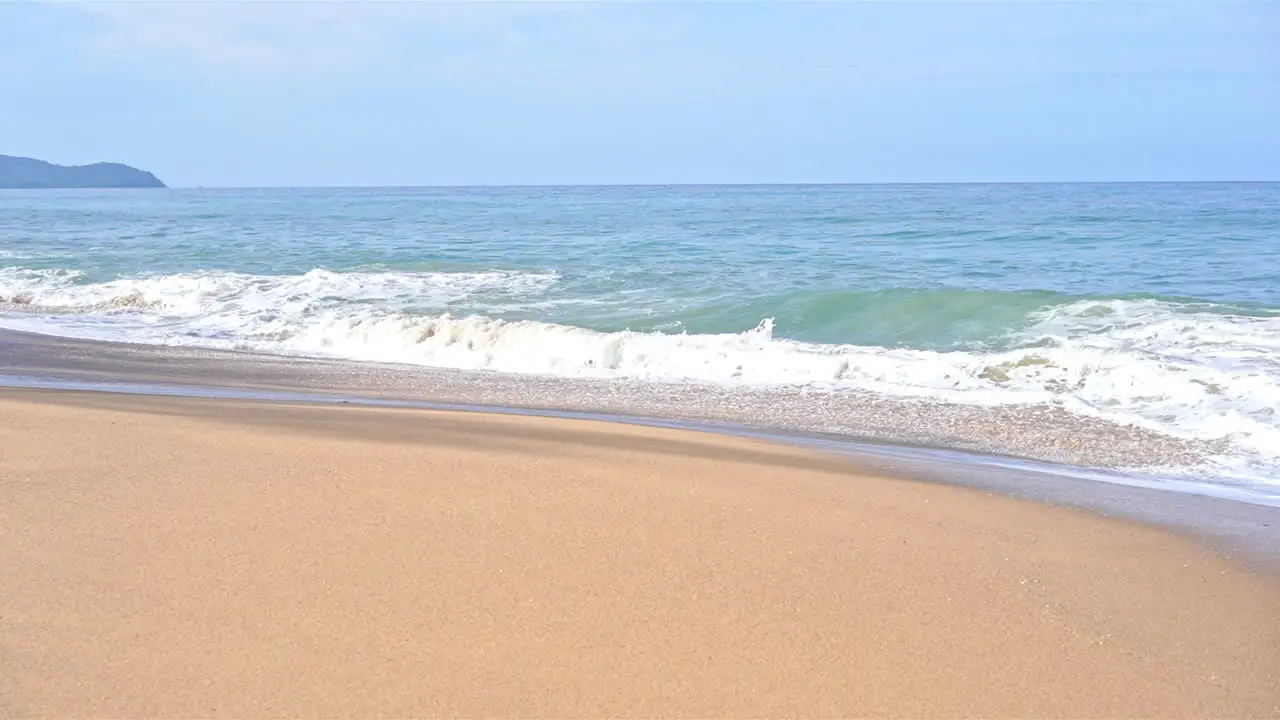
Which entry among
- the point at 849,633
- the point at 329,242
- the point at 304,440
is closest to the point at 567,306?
the point at 304,440

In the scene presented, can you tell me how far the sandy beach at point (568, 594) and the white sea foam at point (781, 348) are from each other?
319 cm

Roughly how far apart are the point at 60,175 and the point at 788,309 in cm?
15158

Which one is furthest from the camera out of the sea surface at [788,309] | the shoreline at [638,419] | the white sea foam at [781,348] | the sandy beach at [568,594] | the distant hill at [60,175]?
the distant hill at [60,175]

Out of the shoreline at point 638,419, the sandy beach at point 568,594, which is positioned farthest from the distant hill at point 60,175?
the sandy beach at point 568,594

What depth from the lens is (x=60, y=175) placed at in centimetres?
14575

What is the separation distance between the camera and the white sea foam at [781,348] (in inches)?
364

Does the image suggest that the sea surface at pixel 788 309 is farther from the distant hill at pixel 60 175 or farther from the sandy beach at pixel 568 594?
the distant hill at pixel 60 175

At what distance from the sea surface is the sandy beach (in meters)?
2.82

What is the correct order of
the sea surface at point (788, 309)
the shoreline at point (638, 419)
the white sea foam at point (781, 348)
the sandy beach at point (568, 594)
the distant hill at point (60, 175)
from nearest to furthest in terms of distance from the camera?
the sandy beach at point (568, 594), the shoreline at point (638, 419), the white sea foam at point (781, 348), the sea surface at point (788, 309), the distant hill at point (60, 175)

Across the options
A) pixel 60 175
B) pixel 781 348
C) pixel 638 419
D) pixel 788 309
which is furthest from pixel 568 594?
pixel 60 175

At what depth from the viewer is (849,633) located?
3.72 metres

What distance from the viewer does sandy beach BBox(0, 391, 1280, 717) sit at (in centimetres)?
327

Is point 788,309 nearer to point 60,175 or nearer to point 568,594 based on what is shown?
point 568,594

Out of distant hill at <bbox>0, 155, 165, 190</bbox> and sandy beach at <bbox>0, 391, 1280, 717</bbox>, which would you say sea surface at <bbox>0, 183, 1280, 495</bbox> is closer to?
sandy beach at <bbox>0, 391, 1280, 717</bbox>
